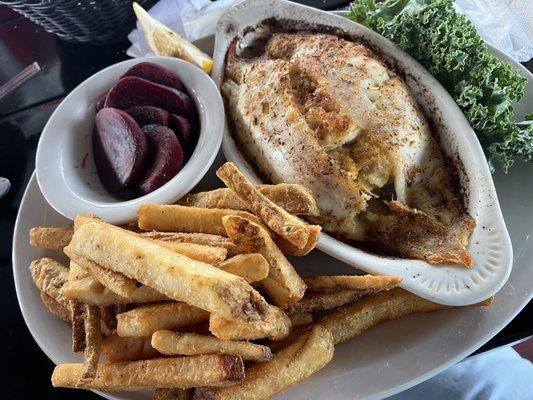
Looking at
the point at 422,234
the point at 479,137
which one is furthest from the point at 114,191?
the point at 479,137

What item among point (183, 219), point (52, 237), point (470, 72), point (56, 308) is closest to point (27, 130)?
point (52, 237)

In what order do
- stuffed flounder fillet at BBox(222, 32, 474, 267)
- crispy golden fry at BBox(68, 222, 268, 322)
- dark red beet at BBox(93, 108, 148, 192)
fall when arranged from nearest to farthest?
crispy golden fry at BBox(68, 222, 268, 322) < stuffed flounder fillet at BBox(222, 32, 474, 267) < dark red beet at BBox(93, 108, 148, 192)

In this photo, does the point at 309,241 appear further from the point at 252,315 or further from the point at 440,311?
the point at 440,311

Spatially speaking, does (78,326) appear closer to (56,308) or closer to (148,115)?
(56,308)

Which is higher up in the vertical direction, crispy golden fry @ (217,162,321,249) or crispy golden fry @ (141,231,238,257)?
crispy golden fry @ (217,162,321,249)

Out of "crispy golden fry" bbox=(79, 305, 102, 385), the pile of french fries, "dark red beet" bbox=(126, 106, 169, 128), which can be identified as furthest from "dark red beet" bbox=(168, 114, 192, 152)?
"crispy golden fry" bbox=(79, 305, 102, 385)

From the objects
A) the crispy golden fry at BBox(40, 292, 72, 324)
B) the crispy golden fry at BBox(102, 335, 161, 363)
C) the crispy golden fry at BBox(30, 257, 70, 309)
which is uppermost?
the crispy golden fry at BBox(102, 335, 161, 363)

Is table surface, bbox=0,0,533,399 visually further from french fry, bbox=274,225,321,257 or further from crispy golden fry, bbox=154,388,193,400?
french fry, bbox=274,225,321,257

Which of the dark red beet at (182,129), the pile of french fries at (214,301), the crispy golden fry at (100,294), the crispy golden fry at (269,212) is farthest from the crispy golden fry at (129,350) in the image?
the dark red beet at (182,129)
